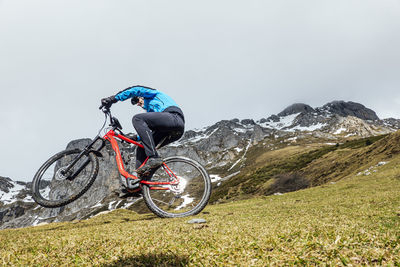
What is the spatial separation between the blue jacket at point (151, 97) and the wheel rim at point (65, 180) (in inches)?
121

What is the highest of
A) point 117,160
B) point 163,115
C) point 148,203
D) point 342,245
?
point 163,115

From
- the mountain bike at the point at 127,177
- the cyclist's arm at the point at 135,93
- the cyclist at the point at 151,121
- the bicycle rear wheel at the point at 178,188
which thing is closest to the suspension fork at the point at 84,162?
the mountain bike at the point at 127,177

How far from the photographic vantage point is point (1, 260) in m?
4.21

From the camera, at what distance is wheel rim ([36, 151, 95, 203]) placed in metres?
8.58

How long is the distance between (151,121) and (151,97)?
1115 mm

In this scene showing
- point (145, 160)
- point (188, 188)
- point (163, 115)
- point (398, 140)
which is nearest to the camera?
point (163, 115)

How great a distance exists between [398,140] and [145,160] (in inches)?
2297

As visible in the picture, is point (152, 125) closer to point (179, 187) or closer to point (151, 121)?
point (151, 121)

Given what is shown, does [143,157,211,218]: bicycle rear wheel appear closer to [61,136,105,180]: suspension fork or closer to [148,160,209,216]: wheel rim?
[148,160,209,216]: wheel rim

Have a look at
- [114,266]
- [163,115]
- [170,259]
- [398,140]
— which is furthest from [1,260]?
[398,140]

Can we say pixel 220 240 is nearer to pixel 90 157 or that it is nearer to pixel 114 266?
pixel 114 266

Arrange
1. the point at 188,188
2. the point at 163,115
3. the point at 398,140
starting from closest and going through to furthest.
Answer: the point at 163,115, the point at 188,188, the point at 398,140

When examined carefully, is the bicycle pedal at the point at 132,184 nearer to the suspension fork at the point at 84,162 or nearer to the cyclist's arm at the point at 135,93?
the suspension fork at the point at 84,162

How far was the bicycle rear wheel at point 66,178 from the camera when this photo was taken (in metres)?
8.53
